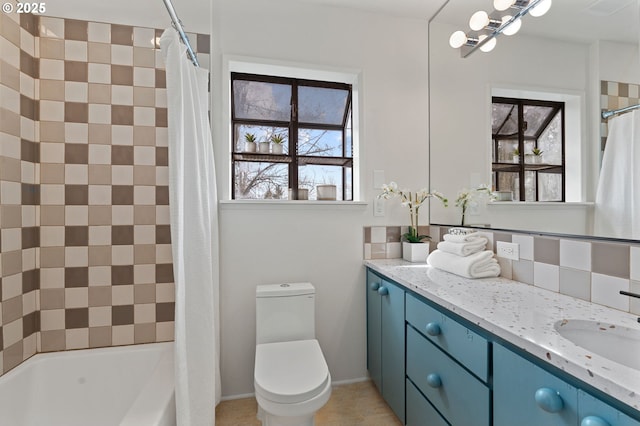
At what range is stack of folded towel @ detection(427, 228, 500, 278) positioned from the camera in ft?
4.98

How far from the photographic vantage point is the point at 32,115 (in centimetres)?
155

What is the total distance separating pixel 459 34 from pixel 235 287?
2.22 m

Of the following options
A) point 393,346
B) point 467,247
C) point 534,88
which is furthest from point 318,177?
point 534,88

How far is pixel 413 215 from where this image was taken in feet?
6.91

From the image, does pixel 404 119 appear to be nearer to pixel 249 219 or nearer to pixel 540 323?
pixel 249 219

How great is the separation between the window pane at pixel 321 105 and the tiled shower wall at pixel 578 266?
1349 mm

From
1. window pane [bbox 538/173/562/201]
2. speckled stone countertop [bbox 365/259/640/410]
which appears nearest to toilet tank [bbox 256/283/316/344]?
speckled stone countertop [bbox 365/259/640/410]

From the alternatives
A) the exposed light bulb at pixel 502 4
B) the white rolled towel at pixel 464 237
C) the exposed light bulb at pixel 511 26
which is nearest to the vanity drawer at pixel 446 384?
the white rolled towel at pixel 464 237

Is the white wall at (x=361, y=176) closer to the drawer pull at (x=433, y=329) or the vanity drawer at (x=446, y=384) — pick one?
the vanity drawer at (x=446, y=384)

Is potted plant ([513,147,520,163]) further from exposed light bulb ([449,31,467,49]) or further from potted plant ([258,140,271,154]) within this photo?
potted plant ([258,140,271,154])

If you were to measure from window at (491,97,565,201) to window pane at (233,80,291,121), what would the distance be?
4.54 ft

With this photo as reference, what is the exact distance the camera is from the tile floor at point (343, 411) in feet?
5.37

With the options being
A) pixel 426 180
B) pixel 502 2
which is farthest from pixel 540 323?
pixel 502 2

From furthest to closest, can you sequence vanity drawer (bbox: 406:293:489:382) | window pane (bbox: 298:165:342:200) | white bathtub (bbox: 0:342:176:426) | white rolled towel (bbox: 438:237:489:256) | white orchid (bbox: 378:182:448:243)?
window pane (bbox: 298:165:342:200) < white orchid (bbox: 378:182:448:243) < white rolled towel (bbox: 438:237:489:256) < white bathtub (bbox: 0:342:176:426) < vanity drawer (bbox: 406:293:489:382)
